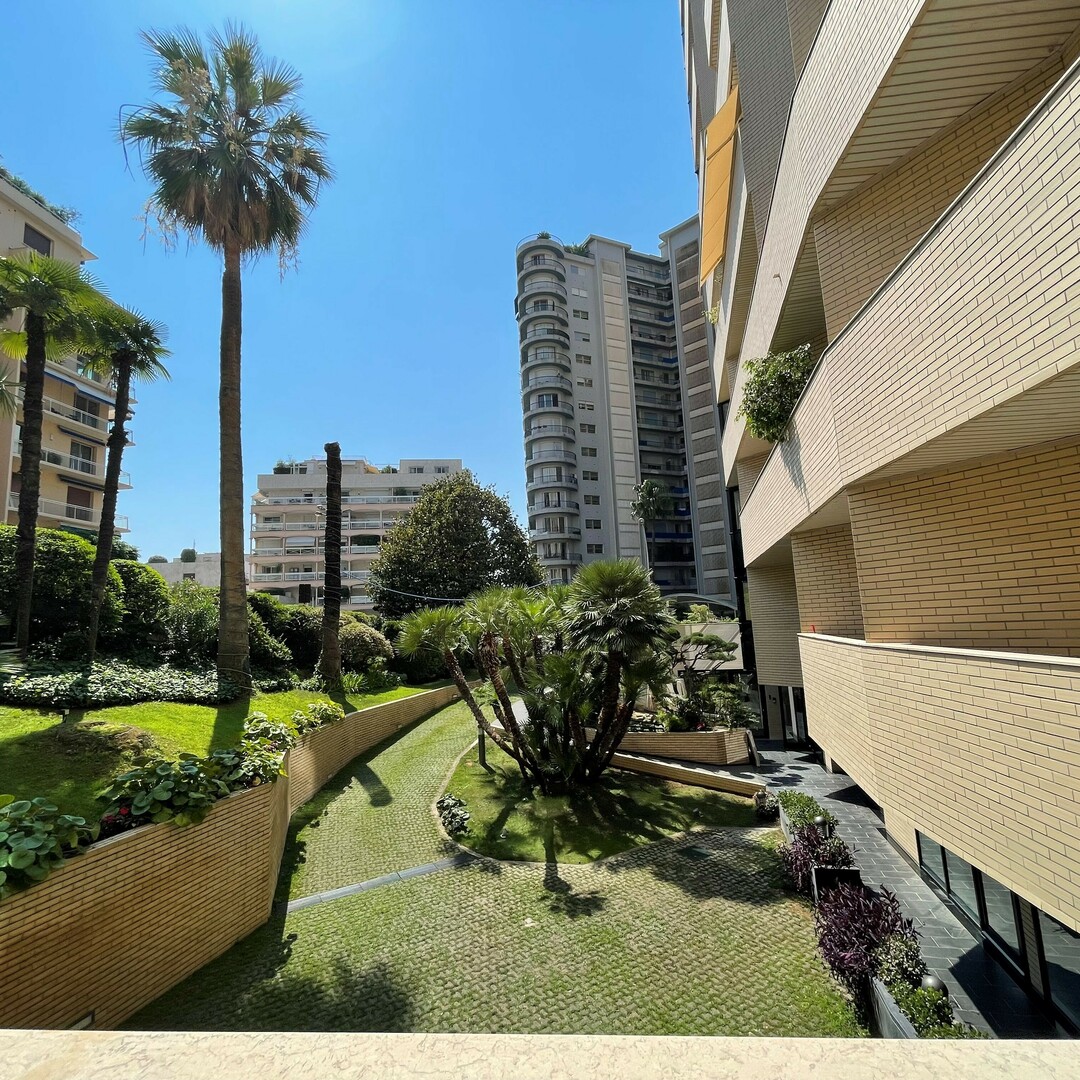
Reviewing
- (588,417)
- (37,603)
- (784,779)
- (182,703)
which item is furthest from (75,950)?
(588,417)

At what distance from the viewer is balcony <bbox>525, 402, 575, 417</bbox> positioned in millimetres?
58188

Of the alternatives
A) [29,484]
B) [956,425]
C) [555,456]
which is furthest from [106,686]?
[555,456]

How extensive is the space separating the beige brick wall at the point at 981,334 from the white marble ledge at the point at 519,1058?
3504 mm

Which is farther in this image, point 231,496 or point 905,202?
point 231,496

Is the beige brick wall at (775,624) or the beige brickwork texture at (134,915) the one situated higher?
the beige brick wall at (775,624)

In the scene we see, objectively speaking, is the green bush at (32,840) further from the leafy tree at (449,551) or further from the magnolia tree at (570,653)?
the leafy tree at (449,551)

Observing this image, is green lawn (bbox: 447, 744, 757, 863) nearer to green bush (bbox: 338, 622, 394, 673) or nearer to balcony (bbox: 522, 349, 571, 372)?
green bush (bbox: 338, 622, 394, 673)

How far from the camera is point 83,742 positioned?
8680 mm

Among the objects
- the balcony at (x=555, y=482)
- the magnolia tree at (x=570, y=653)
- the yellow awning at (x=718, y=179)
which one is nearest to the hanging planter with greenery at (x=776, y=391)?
the magnolia tree at (x=570, y=653)

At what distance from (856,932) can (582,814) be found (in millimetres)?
6812

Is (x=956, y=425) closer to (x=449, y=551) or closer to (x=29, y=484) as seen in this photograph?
(x=29, y=484)

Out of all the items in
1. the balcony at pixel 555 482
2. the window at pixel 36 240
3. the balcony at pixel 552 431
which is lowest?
the balcony at pixel 555 482

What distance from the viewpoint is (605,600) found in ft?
44.0

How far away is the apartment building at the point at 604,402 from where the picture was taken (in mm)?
57531
